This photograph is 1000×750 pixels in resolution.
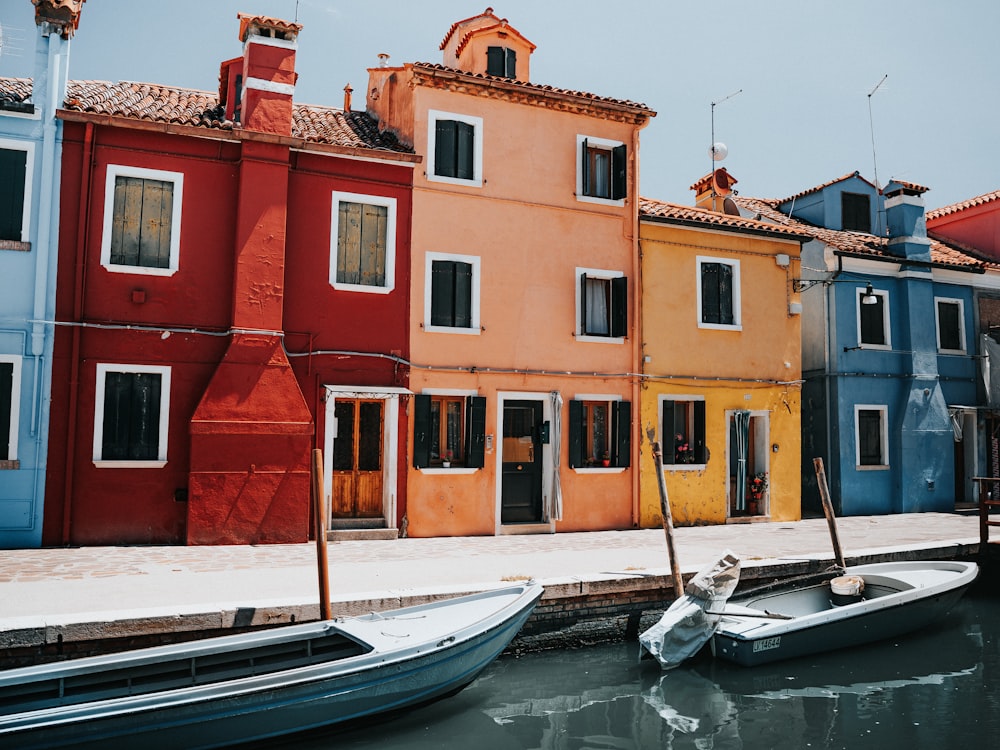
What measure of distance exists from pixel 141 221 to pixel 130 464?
3955 millimetres

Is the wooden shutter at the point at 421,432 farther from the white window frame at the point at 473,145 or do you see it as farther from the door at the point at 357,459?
the white window frame at the point at 473,145

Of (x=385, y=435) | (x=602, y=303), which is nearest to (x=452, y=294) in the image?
(x=385, y=435)

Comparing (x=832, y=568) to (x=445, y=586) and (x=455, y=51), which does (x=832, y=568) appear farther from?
(x=455, y=51)

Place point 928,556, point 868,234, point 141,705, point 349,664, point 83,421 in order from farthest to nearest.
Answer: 1. point 868,234
2. point 928,556
3. point 83,421
4. point 349,664
5. point 141,705

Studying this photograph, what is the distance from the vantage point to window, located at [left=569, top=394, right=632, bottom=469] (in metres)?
15.3

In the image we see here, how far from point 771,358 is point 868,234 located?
6.54m

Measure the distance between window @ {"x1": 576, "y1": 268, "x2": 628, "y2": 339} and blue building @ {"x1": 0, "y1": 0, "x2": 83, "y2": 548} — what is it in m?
9.34

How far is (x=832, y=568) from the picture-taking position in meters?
11.1

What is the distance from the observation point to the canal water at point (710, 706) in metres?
7.11

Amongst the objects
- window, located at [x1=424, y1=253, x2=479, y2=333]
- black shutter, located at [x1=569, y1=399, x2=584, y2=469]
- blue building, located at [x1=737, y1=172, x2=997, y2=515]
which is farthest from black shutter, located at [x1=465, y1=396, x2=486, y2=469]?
blue building, located at [x1=737, y1=172, x2=997, y2=515]

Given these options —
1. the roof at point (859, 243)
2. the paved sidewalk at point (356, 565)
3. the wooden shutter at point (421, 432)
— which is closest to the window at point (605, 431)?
the paved sidewalk at point (356, 565)

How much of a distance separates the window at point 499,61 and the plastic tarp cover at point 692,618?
11345 millimetres

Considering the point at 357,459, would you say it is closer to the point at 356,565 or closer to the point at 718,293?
the point at 356,565

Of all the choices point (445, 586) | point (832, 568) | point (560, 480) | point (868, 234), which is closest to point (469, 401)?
point (560, 480)
